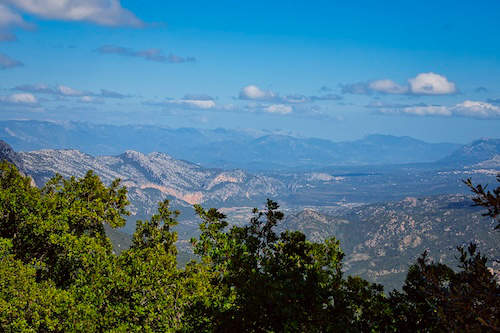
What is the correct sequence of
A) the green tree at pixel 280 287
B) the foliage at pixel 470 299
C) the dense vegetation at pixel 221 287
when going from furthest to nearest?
the green tree at pixel 280 287, the dense vegetation at pixel 221 287, the foliage at pixel 470 299

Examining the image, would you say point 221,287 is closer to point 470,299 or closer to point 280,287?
point 280,287

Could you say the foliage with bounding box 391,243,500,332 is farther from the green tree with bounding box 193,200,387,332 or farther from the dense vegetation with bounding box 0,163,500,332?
the green tree with bounding box 193,200,387,332

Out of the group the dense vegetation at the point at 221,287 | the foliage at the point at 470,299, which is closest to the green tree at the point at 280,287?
the dense vegetation at the point at 221,287

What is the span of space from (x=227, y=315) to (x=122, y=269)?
13.0 meters

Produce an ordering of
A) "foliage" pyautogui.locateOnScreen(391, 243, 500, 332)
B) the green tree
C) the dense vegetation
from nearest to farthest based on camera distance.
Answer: "foliage" pyautogui.locateOnScreen(391, 243, 500, 332)
the dense vegetation
the green tree

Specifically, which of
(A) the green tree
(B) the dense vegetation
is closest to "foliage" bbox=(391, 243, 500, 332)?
(B) the dense vegetation

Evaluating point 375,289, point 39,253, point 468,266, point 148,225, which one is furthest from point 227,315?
point 39,253

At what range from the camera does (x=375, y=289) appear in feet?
89.5

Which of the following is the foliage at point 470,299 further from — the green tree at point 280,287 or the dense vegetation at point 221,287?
the green tree at point 280,287

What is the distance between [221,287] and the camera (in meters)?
30.3

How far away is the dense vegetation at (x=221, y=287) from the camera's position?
19327mm

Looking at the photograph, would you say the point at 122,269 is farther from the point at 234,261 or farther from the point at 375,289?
the point at 375,289

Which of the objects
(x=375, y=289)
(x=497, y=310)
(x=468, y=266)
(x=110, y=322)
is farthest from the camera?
(x=110, y=322)

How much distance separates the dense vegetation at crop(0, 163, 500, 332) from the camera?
1933 cm
